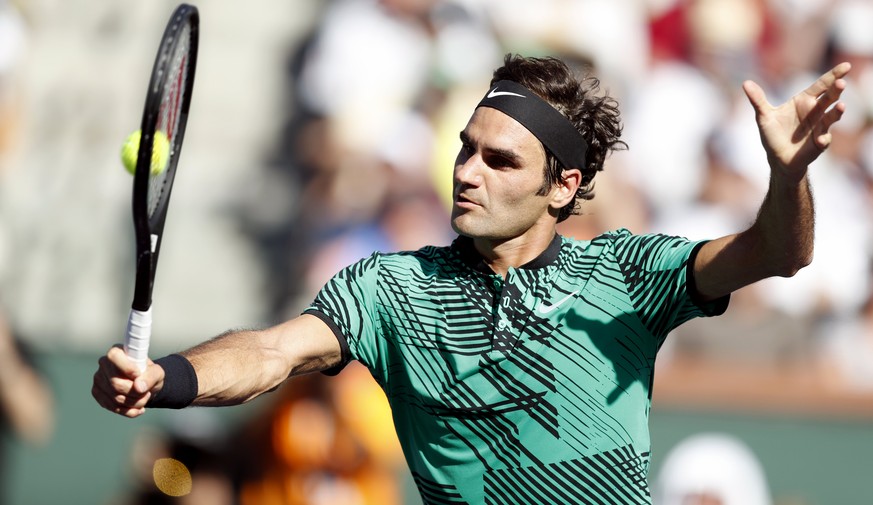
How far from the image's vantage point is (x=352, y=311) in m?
3.97

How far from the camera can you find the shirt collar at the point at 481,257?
4.07m

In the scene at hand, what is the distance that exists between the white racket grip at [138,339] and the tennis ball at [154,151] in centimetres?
47

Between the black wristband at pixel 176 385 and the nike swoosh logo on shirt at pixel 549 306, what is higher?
the nike swoosh logo on shirt at pixel 549 306

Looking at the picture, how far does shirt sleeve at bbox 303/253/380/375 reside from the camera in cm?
392

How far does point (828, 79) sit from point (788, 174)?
293 mm

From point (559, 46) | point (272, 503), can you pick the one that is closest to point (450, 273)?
point (272, 503)

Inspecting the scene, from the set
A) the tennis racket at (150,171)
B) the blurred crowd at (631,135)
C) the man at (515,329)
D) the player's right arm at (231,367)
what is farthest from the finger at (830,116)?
the blurred crowd at (631,135)

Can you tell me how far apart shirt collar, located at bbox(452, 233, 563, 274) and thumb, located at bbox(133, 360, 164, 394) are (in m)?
1.28

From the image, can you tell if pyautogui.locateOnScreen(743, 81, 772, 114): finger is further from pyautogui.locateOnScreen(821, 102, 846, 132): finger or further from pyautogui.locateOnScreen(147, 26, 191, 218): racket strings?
pyautogui.locateOnScreen(147, 26, 191, 218): racket strings

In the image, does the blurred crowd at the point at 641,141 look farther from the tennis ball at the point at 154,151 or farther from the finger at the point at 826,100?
the finger at the point at 826,100

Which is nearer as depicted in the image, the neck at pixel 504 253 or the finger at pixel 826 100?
the finger at pixel 826 100

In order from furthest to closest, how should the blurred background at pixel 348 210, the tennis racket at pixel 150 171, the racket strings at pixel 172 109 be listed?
the blurred background at pixel 348 210, the racket strings at pixel 172 109, the tennis racket at pixel 150 171

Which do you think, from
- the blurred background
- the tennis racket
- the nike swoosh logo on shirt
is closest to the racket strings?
the tennis racket

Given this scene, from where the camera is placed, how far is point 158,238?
350cm
